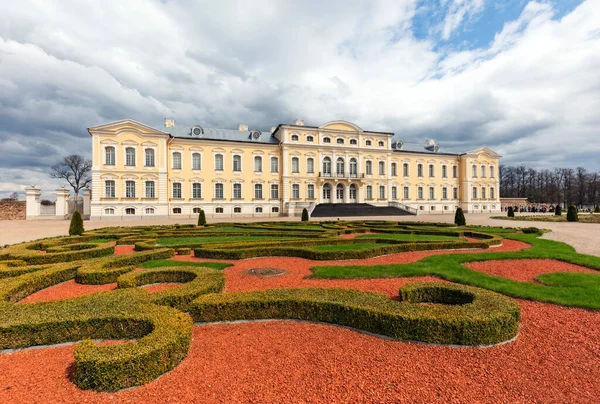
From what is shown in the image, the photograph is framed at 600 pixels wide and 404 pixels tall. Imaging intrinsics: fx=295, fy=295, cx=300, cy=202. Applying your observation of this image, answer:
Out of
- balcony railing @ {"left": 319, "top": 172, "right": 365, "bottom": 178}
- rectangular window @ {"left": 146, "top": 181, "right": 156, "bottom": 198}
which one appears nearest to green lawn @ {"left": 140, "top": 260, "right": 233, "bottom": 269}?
rectangular window @ {"left": 146, "top": 181, "right": 156, "bottom": 198}

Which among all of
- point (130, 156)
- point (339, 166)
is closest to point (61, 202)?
point (130, 156)

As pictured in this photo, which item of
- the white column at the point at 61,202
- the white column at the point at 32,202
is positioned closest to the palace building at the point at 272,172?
the white column at the point at 61,202

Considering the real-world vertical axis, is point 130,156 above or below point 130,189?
above

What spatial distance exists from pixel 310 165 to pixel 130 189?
21.5m

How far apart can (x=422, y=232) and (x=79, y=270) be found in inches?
539

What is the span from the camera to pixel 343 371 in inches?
121

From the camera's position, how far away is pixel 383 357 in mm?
3332

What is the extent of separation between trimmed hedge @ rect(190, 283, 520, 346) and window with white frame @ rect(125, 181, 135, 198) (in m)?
32.5

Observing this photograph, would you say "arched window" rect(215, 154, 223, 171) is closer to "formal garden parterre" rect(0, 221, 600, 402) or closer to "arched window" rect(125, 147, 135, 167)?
"arched window" rect(125, 147, 135, 167)

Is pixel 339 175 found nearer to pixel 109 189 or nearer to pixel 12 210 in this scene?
pixel 109 189

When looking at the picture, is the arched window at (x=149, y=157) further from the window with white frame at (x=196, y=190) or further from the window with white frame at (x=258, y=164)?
the window with white frame at (x=258, y=164)

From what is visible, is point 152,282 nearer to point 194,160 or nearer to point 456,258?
point 456,258

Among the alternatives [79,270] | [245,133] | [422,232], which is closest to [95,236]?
[79,270]

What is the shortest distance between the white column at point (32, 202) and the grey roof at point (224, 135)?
1462 cm
